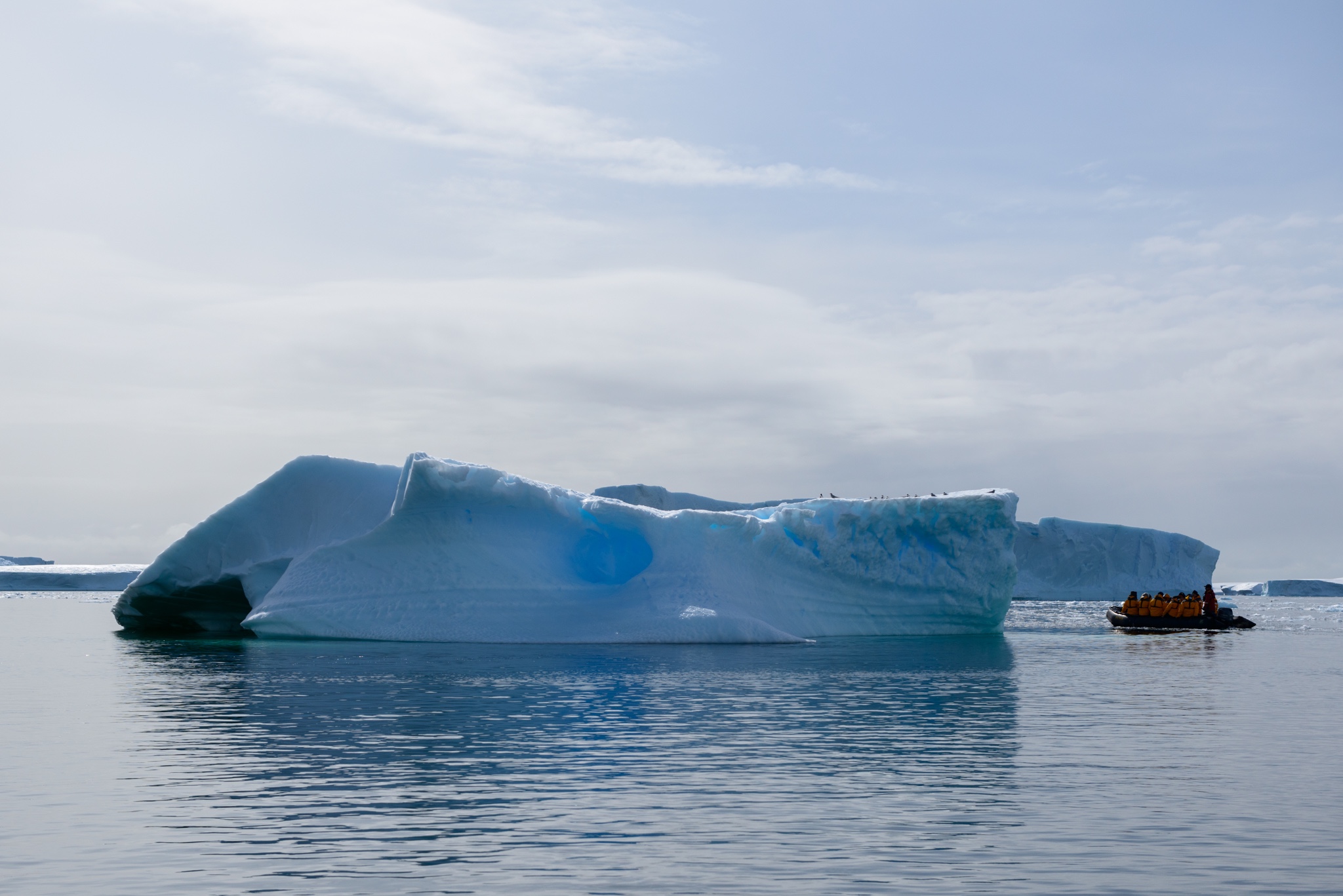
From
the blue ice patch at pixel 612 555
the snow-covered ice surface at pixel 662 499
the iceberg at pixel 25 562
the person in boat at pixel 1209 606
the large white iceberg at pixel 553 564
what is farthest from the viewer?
the iceberg at pixel 25 562

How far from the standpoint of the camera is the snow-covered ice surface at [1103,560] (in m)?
59.1

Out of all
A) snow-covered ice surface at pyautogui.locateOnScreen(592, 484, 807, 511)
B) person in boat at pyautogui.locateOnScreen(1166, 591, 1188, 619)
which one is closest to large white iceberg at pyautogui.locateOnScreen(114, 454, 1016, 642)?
person in boat at pyautogui.locateOnScreen(1166, 591, 1188, 619)

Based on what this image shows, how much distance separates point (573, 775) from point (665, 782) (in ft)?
2.34

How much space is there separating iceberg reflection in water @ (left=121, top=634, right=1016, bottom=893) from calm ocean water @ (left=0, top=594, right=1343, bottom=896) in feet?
0.11

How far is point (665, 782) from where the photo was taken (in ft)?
27.7

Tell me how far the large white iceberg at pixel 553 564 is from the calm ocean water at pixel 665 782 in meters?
4.49

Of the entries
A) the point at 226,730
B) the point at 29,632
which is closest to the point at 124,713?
the point at 226,730

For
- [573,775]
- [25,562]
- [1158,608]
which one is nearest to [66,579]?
[25,562]

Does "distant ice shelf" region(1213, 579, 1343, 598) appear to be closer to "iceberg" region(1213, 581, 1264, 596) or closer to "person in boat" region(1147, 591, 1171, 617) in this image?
"iceberg" region(1213, 581, 1264, 596)

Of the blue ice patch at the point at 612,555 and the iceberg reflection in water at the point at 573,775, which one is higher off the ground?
the blue ice patch at the point at 612,555

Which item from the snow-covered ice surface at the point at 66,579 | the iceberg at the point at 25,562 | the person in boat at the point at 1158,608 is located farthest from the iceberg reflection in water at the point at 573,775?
the iceberg at the point at 25,562

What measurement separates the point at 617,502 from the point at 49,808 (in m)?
15.9

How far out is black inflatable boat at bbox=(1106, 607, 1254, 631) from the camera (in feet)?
99.7

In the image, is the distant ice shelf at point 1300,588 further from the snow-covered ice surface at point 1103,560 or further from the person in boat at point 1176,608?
the person in boat at point 1176,608
